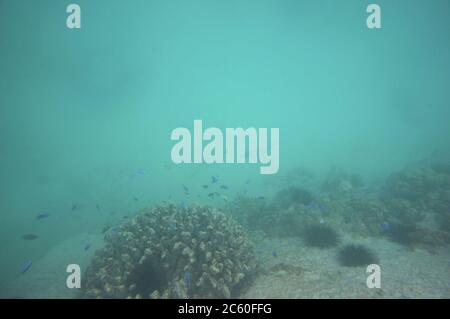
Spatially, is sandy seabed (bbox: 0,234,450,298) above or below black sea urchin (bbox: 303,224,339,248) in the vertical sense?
below

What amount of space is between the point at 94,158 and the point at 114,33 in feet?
112

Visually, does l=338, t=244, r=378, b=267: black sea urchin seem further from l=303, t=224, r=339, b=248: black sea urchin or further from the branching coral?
the branching coral

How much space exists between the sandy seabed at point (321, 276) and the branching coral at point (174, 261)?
929mm

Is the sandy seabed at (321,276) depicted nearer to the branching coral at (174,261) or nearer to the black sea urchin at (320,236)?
the black sea urchin at (320,236)

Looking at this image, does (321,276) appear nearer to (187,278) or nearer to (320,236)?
(320,236)

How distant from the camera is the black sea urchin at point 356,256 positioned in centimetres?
870

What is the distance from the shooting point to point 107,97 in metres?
66.3

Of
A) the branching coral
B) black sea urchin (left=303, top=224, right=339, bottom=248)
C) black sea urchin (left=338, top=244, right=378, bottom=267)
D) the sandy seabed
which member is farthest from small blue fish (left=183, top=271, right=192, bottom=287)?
black sea urchin (left=303, top=224, right=339, bottom=248)

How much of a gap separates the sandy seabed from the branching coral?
93 cm

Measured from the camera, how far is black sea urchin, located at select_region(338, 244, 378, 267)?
A: 8695mm

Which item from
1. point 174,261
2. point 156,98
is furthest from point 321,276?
point 156,98

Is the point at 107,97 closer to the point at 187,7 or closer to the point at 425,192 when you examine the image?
the point at 187,7

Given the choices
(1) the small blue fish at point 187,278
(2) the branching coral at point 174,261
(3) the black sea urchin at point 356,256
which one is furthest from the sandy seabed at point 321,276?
(1) the small blue fish at point 187,278

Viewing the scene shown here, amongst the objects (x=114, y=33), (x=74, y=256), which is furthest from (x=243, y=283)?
(x=114, y=33)
